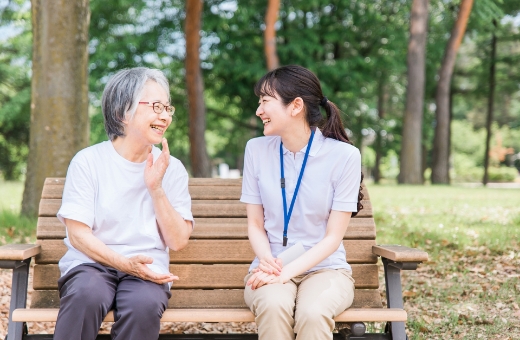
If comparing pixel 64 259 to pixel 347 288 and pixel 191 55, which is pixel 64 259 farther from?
pixel 191 55

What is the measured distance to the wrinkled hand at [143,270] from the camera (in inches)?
112

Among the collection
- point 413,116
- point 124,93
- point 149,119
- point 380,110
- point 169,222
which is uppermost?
point 380,110

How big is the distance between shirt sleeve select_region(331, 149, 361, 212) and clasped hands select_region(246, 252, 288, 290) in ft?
1.41

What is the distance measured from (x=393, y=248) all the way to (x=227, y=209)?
1093 mm

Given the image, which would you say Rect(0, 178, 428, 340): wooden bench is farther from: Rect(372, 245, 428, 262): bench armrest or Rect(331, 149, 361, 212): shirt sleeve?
Rect(331, 149, 361, 212): shirt sleeve

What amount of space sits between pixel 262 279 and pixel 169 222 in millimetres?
553

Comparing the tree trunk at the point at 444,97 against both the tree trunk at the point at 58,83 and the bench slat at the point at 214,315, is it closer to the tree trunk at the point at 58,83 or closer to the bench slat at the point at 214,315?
the tree trunk at the point at 58,83

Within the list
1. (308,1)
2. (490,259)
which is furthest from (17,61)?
(490,259)

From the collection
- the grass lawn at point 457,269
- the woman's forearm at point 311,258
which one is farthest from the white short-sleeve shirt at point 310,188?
the grass lawn at point 457,269

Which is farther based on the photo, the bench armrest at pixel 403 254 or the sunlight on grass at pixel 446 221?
the sunlight on grass at pixel 446 221

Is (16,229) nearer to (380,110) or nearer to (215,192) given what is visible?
(215,192)

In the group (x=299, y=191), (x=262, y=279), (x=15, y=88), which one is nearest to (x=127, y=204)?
(x=262, y=279)

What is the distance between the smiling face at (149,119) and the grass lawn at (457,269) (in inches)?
94.5

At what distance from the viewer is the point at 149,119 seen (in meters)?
3.05
